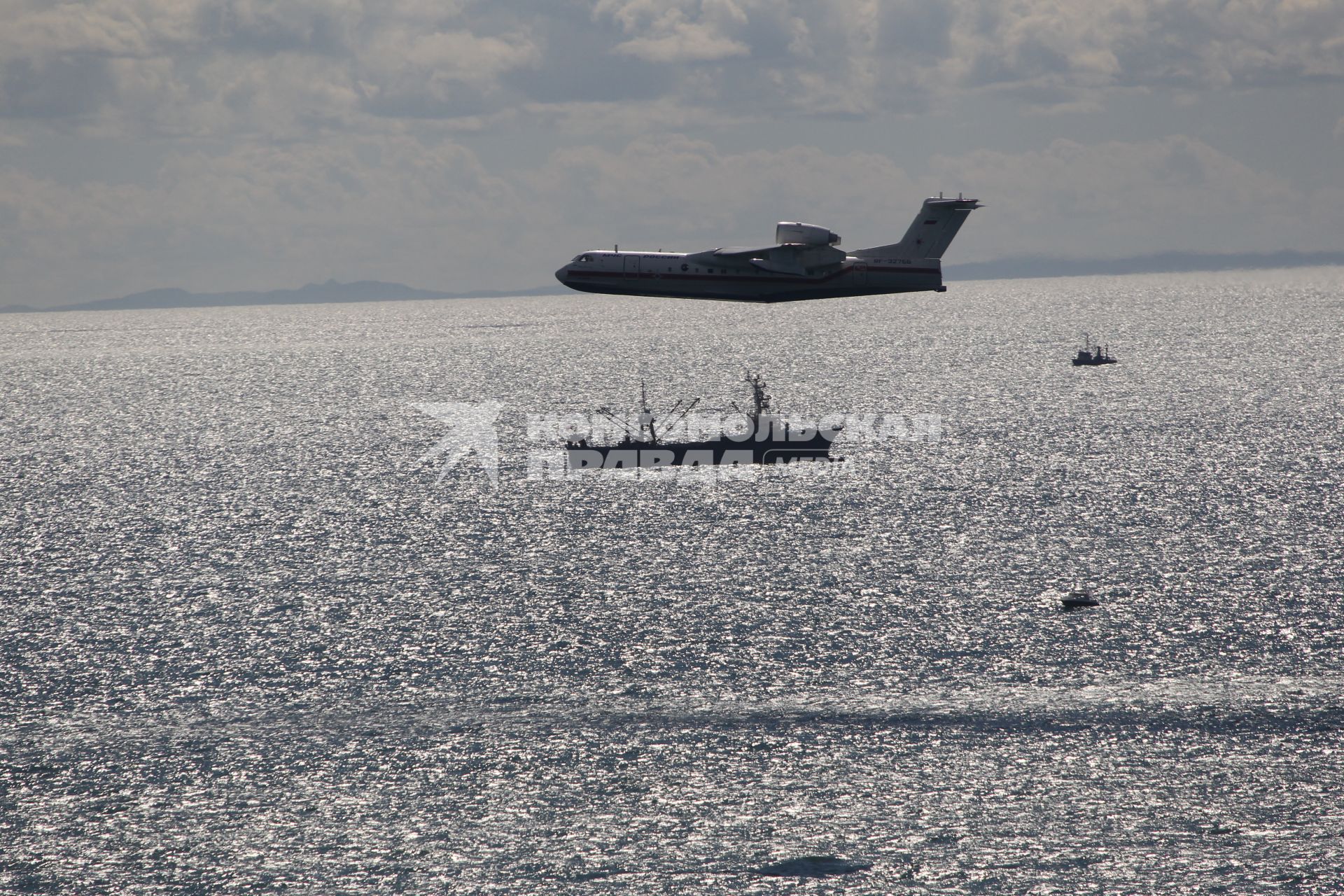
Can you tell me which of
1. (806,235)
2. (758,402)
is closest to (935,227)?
(806,235)

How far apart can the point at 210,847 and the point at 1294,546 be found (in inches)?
3759

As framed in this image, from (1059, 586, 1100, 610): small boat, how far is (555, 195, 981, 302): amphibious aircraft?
95.9 ft

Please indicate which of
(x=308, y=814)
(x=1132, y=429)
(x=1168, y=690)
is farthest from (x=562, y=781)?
(x=1132, y=429)

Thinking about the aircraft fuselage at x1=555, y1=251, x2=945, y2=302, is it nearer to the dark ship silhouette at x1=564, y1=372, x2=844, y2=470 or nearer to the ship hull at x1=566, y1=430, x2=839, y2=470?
the dark ship silhouette at x1=564, y1=372, x2=844, y2=470

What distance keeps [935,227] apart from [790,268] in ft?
39.3

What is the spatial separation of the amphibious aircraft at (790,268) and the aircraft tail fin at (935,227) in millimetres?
49

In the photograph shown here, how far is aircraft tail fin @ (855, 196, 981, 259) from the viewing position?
86.7 metres

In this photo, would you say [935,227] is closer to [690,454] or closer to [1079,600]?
[1079,600]

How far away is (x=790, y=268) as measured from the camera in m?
84.9

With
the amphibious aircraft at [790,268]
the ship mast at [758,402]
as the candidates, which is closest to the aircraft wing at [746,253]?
the amphibious aircraft at [790,268]

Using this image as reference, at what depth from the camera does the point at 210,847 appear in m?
61.1

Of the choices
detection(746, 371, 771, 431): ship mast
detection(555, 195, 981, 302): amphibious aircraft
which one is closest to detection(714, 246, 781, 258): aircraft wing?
detection(555, 195, 981, 302): amphibious aircraft

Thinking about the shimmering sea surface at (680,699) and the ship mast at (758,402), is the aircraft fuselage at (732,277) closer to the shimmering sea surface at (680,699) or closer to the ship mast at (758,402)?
the shimmering sea surface at (680,699)

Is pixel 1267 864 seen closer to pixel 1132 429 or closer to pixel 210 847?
pixel 210 847
